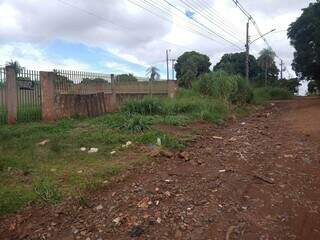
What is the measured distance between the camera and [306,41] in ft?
109

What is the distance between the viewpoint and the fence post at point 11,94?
12562mm

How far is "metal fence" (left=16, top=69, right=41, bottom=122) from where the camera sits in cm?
1288

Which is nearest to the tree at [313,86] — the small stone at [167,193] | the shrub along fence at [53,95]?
the shrub along fence at [53,95]

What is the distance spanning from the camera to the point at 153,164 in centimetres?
791

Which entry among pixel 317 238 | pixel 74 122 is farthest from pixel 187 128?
pixel 317 238

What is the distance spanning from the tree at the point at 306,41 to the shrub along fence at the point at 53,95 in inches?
747

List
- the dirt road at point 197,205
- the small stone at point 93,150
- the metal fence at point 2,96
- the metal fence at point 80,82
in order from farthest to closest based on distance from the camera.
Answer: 1. the metal fence at point 80,82
2. the metal fence at point 2,96
3. the small stone at point 93,150
4. the dirt road at point 197,205

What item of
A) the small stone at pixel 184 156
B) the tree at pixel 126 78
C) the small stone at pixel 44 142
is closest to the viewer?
the small stone at pixel 184 156

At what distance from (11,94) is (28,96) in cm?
57

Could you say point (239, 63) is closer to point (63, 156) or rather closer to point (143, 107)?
point (143, 107)

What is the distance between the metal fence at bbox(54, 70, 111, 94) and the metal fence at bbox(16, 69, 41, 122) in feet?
2.28

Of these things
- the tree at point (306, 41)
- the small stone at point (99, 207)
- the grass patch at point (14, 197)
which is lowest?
the small stone at point (99, 207)

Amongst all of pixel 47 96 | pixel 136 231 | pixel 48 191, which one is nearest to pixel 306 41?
pixel 47 96

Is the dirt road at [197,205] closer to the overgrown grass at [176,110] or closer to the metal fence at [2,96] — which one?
the overgrown grass at [176,110]
